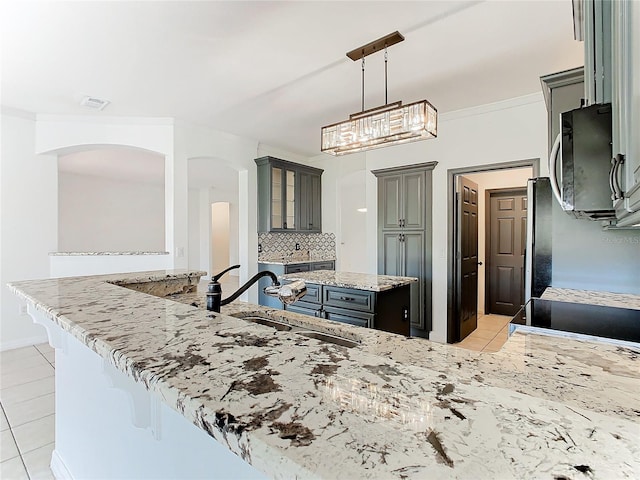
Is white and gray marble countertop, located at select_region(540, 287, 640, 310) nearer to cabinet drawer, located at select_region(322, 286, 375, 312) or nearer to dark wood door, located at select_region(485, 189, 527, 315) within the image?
cabinet drawer, located at select_region(322, 286, 375, 312)

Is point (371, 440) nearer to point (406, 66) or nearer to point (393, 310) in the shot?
point (393, 310)

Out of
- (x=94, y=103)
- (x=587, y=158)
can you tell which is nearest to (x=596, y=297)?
(x=587, y=158)

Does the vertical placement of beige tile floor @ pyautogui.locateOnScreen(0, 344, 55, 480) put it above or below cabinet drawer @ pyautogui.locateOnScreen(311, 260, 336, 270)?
below

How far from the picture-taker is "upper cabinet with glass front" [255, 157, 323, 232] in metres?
4.89

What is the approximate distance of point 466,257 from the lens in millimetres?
4070

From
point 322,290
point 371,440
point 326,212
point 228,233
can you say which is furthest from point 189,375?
point 228,233

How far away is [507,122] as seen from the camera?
11.4 ft

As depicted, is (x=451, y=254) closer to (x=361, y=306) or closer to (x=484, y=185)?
(x=361, y=306)

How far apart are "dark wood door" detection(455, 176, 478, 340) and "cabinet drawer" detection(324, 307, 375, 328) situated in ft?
5.74

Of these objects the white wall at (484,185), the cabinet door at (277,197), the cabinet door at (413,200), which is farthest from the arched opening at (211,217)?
the white wall at (484,185)

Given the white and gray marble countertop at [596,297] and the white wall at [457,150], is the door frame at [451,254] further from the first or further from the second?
the white and gray marble countertop at [596,297]

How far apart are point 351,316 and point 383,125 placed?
1507 millimetres

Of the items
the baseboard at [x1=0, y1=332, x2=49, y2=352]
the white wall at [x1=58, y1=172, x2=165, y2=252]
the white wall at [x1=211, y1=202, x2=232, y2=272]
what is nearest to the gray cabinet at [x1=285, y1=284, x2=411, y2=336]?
the baseboard at [x1=0, y1=332, x2=49, y2=352]

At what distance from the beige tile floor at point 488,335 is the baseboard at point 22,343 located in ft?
15.7
